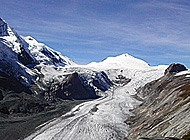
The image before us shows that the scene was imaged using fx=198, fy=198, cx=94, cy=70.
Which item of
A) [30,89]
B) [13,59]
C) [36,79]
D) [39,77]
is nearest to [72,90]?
[39,77]

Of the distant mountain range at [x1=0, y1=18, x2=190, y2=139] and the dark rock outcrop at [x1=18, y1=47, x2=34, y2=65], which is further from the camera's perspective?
the dark rock outcrop at [x1=18, y1=47, x2=34, y2=65]

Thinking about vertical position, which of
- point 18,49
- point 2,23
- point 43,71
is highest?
point 2,23

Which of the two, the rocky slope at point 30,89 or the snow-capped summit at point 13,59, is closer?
the rocky slope at point 30,89

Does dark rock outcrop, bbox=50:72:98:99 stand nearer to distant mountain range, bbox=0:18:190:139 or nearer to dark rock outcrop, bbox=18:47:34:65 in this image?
distant mountain range, bbox=0:18:190:139

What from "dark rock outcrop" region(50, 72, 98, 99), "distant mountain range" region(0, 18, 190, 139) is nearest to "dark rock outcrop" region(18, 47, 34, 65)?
"distant mountain range" region(0, 18, 190, 139)

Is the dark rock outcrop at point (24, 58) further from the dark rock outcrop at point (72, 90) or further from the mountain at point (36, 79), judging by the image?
the dark rock outcrop at point (72, 90)

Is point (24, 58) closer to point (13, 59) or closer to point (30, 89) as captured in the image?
point (13, 59)

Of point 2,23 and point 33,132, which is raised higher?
point 2,23

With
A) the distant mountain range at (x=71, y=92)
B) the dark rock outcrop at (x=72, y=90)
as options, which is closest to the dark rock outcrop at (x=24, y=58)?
the distant mountain range at (x=71, y=92)

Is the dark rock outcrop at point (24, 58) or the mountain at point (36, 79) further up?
the dark rock outcrop at point (24, 58)

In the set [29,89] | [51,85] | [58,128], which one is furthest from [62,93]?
[58,128]

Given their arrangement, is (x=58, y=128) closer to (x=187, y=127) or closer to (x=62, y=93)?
(x=187, y=127)
